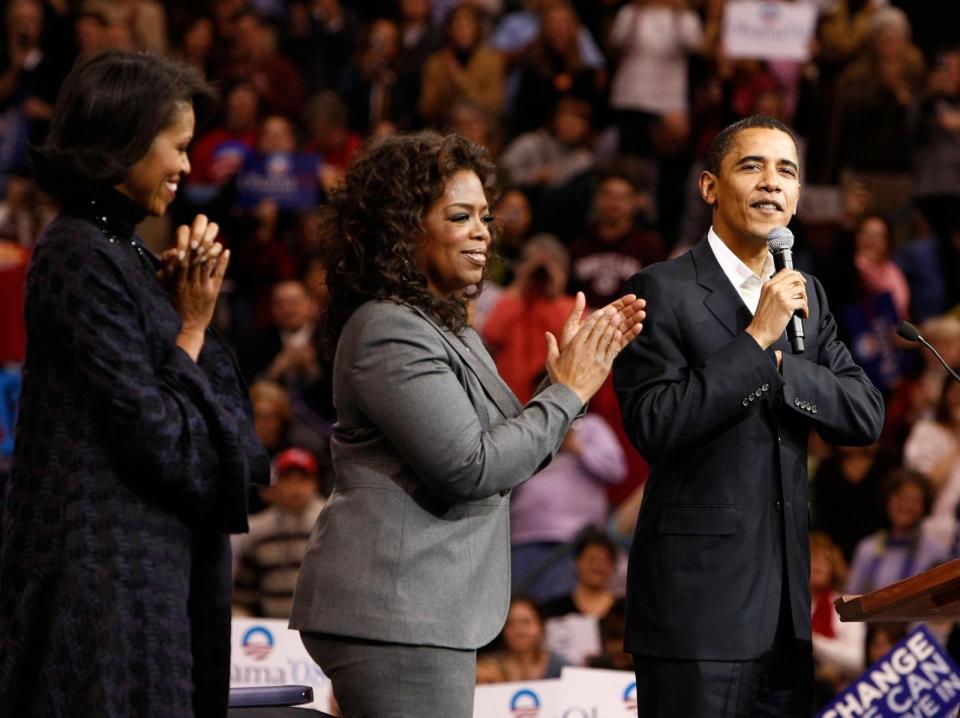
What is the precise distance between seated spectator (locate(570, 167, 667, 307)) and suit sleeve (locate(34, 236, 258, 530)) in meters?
5.59

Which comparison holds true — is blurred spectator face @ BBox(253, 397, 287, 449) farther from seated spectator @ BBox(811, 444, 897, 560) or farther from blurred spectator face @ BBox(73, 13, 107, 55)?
blurred spectator face @ BBox(73, 13, 107, 55)

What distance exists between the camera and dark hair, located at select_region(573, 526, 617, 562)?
6.86 meters

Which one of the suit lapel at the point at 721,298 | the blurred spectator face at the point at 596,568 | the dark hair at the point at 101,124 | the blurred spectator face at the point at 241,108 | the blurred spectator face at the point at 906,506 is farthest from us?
the blurred spectator face at the point at 241,108

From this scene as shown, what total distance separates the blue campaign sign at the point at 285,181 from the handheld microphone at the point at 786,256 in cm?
625

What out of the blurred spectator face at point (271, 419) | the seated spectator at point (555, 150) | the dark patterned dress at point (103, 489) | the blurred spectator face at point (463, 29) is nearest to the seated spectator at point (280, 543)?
the blurred spectator face at point (271, 419)

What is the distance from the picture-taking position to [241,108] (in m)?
10.1

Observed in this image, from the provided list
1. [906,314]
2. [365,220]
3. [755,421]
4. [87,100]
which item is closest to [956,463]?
[906,314]

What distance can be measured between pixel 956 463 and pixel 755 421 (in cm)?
404

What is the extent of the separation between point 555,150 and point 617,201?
1.49 m

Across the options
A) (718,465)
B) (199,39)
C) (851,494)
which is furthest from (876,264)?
(718,465)

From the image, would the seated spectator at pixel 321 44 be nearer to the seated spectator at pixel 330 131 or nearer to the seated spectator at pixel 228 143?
the seated spectator at pixel 228 143

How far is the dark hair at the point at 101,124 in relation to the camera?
9.33 ft

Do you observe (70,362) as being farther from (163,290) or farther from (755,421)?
(755,421)

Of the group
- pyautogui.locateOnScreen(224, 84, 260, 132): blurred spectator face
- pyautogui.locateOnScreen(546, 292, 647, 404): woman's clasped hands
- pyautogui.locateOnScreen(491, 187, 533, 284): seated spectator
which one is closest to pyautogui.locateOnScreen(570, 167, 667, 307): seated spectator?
pyautogui.locateOnScreen(491, 187, 533, 284): seated spectator
